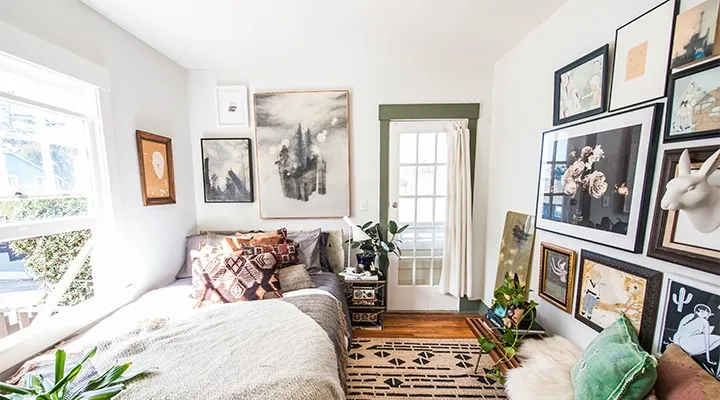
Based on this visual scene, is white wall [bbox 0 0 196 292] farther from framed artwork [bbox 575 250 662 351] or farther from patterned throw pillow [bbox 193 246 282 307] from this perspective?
framed artwork [bbox 575 250 662 351]

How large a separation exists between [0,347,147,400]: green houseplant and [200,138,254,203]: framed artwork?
1.69m

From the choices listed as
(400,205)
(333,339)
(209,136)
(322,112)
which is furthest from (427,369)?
(209,136)

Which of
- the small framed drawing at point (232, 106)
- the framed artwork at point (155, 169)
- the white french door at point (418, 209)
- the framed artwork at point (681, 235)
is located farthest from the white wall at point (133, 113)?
the framed artwork at point (681, 235)

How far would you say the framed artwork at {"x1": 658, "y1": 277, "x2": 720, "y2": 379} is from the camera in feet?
2.82

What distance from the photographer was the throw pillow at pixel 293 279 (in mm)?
1906

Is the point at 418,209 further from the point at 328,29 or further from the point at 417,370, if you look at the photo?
the point at 328,29

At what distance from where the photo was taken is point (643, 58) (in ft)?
3.57

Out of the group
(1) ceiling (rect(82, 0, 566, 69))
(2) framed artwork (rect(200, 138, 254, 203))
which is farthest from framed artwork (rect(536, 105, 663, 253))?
(2) framed artwork (rect(200, 138, 254, 203))

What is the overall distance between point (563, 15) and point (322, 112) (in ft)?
6.04

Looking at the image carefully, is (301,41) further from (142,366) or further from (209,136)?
(142,366)

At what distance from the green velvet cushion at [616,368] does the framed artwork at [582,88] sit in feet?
3.47

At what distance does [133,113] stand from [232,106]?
763 mm

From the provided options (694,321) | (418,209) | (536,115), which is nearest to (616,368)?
(694,321)

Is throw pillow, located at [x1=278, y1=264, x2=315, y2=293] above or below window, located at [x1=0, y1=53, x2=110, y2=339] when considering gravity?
below
